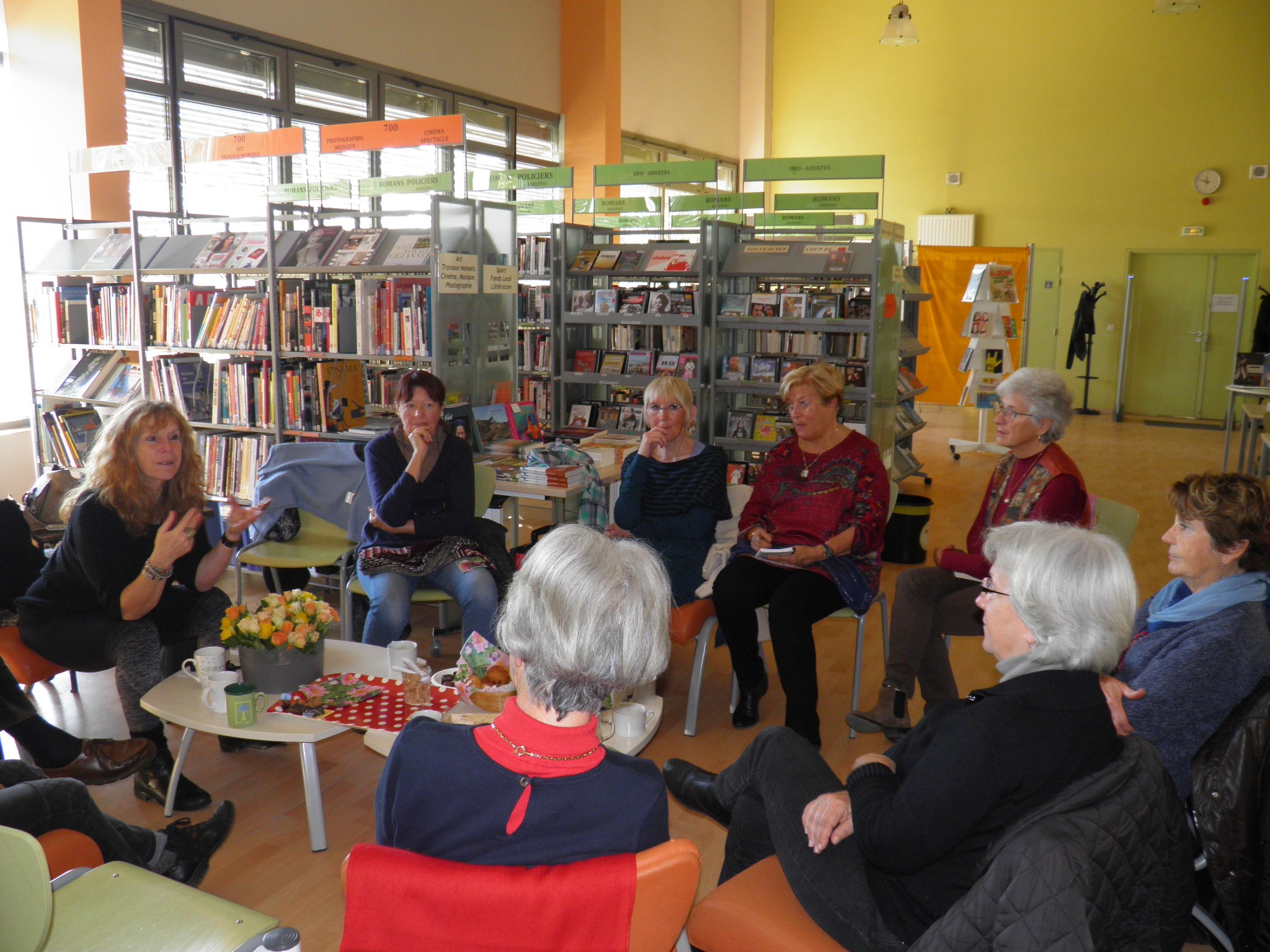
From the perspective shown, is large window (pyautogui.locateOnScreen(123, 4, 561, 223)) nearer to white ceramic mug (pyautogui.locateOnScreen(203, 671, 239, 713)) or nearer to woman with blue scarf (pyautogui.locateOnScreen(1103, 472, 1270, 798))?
white ceramic mug (pyautogui.locateOnScreen(203, 671, 239, 713))

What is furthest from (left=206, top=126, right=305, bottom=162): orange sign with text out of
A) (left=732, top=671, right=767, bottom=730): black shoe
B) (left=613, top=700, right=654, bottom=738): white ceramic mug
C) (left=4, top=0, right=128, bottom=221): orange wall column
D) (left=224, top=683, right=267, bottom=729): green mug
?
(left=613, top=700, right=654, bottom=738): white ceramic mug

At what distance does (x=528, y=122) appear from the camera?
1012 cm

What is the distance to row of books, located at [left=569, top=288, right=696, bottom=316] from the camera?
630 centimetres

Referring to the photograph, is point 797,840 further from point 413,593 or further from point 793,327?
point 793,327

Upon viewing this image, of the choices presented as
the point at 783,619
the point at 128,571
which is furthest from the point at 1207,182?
the point at 128,571

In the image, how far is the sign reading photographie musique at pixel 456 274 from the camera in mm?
4656

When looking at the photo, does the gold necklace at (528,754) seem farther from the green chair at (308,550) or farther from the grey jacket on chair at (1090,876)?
the green chair at (308,550)

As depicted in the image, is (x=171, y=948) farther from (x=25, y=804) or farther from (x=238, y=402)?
(x=238, y=402)

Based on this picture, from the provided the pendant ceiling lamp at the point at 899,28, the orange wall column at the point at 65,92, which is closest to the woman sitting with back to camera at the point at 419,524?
the orange wall column at the point at 65,92

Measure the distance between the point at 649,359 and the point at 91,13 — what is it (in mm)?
3904

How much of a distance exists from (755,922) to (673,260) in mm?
5097

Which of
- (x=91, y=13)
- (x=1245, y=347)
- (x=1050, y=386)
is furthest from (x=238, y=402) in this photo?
(x=1245, y=347)

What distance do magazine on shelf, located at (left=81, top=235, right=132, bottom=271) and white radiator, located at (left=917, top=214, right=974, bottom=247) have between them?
1023 cm

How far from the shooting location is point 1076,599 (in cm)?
159
